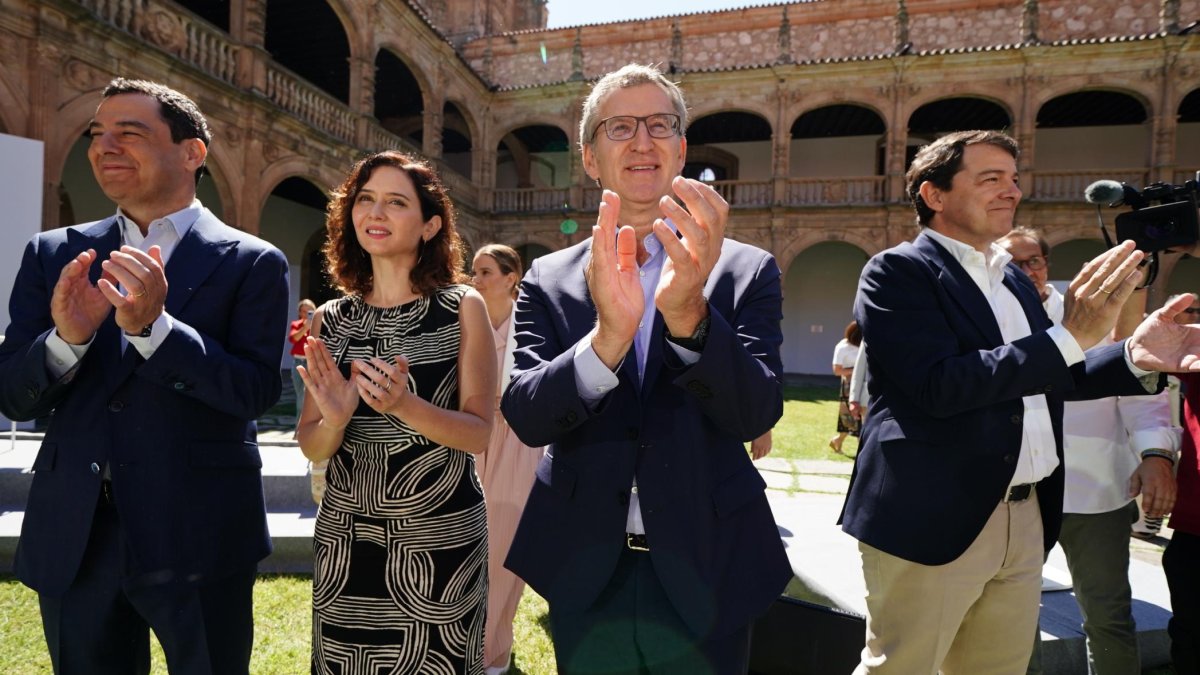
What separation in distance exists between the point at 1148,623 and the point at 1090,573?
2.69ft

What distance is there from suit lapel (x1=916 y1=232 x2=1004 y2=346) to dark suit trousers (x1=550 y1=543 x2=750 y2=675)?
1268mm

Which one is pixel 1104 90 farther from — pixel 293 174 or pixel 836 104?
pixel 293 174

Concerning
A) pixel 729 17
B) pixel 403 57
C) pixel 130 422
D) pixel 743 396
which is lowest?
pixel 130 422

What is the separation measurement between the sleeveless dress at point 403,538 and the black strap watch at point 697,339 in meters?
1.00

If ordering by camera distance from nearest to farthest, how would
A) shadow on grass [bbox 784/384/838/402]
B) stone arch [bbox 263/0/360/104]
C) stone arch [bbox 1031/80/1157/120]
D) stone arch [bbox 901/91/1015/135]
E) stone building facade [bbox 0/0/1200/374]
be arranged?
stone arch [bbox 263/0/360/104], stone building facade [bbox 0/0/1200/374], shadow on grass [bbox 784/384/838/402], stone arch [bbox 1031/80/1157/120], stone arch [bbox 901/91/1015/135]

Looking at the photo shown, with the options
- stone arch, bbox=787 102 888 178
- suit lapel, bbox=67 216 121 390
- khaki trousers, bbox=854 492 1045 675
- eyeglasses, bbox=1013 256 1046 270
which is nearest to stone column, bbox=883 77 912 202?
stone arch, bbox=787 102 888 178

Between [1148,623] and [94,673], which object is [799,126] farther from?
[94,673]

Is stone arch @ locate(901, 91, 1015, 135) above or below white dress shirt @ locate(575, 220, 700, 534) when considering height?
above

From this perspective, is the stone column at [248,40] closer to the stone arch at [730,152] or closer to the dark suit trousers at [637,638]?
the dark suit trousers at [637,638]

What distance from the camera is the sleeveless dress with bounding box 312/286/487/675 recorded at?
179 cm

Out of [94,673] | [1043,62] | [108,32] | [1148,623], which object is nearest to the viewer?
[94,673]

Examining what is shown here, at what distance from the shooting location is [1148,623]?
2.91 meters

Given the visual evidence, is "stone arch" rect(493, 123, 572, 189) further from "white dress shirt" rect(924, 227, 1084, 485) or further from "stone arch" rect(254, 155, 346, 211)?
"white dress shirt" rect(924, 227, 1084, 485)

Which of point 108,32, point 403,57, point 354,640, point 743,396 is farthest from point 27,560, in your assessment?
point 403,57
